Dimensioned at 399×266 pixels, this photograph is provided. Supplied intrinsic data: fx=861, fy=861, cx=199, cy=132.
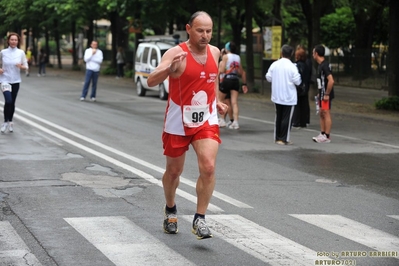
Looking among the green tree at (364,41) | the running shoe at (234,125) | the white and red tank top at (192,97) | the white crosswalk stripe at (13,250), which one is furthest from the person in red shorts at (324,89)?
the green tree at (364,41)

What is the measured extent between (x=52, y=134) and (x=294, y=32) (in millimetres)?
37465

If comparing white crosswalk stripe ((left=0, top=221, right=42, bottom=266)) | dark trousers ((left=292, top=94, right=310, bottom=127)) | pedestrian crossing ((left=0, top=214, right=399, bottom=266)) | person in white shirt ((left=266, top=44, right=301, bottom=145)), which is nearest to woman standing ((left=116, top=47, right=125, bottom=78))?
dark trousers ((left=292, top=94, right=310, bottom=127))

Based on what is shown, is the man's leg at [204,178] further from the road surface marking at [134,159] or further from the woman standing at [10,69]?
the woman standing at [10,69]

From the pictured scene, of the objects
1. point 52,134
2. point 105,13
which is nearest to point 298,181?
point 52,134

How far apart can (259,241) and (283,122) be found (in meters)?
7.93

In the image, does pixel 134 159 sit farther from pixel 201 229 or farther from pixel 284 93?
pixel 201 229

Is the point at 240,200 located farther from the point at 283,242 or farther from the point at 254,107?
the point at 254,107

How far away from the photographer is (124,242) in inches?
274

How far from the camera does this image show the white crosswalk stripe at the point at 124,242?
21.0 feet

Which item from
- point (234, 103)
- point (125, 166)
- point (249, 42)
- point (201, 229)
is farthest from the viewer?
point (249, 42)

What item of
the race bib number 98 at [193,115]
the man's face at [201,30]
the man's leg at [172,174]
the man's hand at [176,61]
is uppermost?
the man's face at [201,30]

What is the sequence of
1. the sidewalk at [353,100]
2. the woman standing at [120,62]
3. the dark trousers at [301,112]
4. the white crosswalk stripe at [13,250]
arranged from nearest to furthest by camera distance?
the white crosswalk stripe at [13,250], the dark trousers at [301,112], the sidewalk at [353,100], the woman standing at [120,62]

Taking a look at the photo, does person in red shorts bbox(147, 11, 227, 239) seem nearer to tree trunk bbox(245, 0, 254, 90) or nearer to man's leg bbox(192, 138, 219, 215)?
man's leg bbox(192, 138, 219, 215)

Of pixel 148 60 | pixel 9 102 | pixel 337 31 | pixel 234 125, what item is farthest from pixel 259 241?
pixel 337 31
